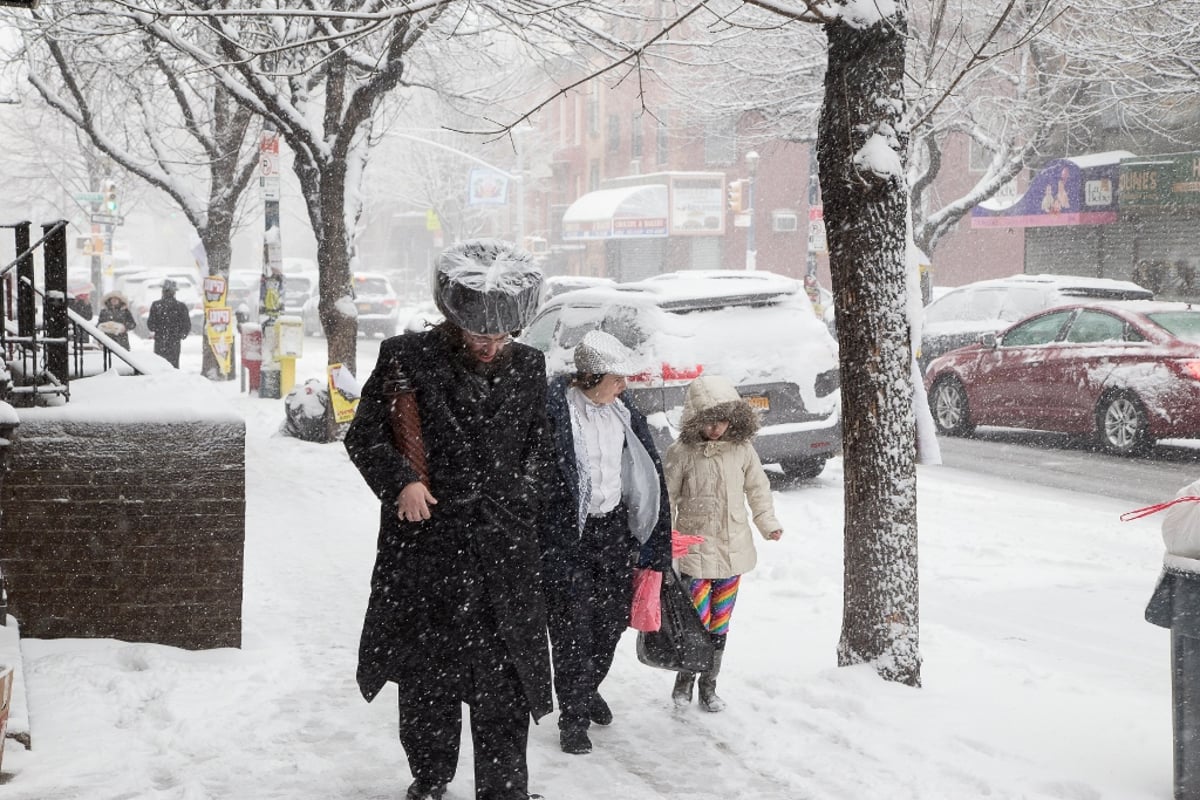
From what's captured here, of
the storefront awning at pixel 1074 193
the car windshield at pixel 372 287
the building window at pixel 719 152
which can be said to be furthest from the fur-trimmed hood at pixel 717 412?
the building window at pixel 719 152

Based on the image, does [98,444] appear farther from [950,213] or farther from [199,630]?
[950,213]

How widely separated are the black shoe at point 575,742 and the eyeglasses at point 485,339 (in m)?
1.71

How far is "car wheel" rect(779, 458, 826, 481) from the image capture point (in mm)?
12133

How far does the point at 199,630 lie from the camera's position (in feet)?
20.2

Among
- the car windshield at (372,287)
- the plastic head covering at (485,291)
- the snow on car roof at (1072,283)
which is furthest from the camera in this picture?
the car windshield at (372,287)

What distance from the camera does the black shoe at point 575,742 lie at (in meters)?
5.19

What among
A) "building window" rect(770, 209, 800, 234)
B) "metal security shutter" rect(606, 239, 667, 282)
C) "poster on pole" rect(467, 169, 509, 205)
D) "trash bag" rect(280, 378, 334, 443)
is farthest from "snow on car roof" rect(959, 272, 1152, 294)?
"metal security shutter" rect(606, 239, 667, 282)

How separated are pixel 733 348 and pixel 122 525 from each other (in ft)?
19.7

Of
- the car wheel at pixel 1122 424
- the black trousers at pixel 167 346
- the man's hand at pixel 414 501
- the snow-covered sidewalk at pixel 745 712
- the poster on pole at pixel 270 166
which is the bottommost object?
the snow-covered sidewalk at pixel 745 712

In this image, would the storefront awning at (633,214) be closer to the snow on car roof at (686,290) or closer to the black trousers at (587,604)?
the snow on car roof at (686,290)

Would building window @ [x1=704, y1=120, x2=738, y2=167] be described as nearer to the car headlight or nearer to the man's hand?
the car headlight

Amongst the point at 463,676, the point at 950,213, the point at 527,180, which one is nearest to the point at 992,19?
the point at 950,213

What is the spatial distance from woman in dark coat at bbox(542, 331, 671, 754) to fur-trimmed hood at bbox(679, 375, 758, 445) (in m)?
0.33

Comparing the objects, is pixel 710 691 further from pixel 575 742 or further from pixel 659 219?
pixel 659 219
